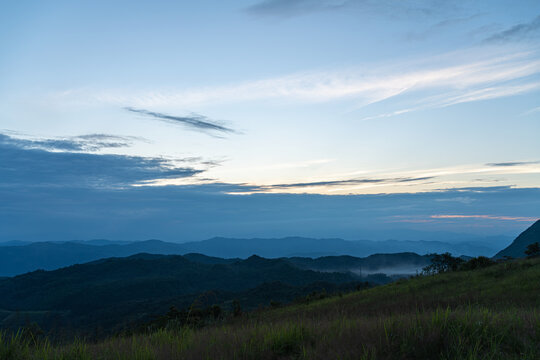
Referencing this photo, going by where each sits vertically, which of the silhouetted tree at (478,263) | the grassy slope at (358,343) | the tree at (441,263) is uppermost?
the grassy slope at (358,343)

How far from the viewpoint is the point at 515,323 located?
6.17 m

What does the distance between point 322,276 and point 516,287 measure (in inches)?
5917

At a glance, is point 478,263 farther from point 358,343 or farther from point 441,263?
point 358,343

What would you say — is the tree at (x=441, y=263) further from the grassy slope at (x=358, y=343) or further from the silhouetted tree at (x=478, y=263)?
the grassy slope at (x=358, y=343)

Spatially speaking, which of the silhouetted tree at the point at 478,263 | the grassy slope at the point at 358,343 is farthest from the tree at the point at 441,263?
the grassy slope at the point at 358,343

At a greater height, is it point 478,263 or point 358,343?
point 358,343

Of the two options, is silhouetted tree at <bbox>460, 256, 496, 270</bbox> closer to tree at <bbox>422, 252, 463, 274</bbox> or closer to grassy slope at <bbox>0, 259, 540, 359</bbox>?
tree at <bbox>422, 252, 463, 274</bbox>

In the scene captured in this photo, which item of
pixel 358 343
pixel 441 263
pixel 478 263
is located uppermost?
pixel 358 343

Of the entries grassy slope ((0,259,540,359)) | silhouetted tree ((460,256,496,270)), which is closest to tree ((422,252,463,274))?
silhouetted tree ((460,256,496,270))

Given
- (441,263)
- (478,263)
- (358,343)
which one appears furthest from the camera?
(441,263)

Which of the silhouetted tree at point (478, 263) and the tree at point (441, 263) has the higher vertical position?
the silhouetted tree at point (478, 263)

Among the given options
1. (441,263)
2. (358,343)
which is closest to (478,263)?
(441,263)

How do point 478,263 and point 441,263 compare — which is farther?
point 441,263

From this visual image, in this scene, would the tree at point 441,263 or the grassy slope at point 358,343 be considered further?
the tree at point 441,263
